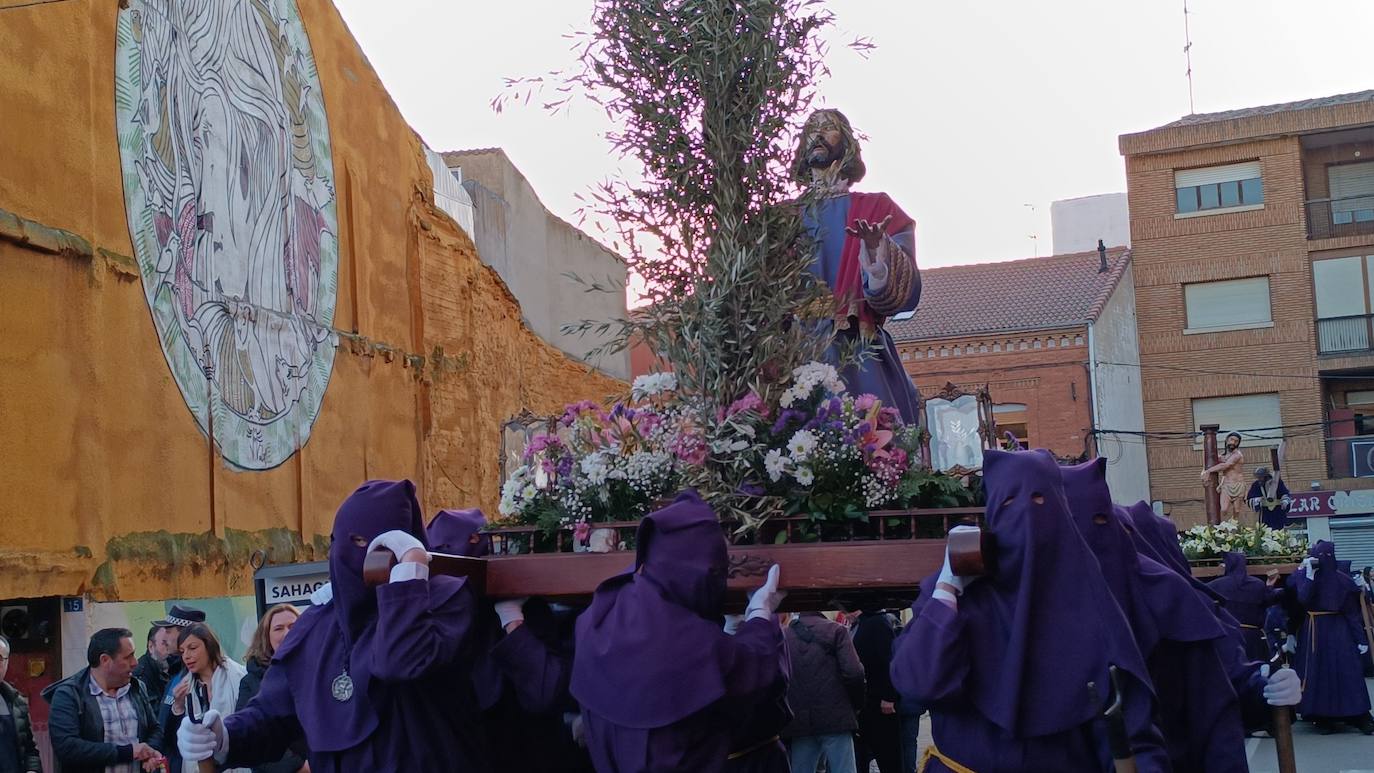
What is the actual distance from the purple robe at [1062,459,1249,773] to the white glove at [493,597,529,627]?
2065 millimetres

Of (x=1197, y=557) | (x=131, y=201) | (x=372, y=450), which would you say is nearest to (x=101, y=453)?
(x=131, y=201)

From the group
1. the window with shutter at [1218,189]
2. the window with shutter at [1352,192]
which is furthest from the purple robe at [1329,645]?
the window with shutter at [1352,192]

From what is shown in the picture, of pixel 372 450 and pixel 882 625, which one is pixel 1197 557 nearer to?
pixel 882 625

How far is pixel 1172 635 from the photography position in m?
5.44

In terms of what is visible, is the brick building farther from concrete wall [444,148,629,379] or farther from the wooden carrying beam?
the wooden carrying beam

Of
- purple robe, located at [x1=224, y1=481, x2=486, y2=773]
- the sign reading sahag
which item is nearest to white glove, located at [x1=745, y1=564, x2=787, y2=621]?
purple robe, located at [x1=224, y1=481, x2=486, y2=773]

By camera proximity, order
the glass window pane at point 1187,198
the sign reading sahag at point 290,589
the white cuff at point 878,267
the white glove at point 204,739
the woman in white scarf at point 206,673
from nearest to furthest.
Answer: the white glove at point 204,739, the white cuff at point 878,267, the woman in white scarf at point 206,673, the sign reading sahag at point 290,589, the glass window pane at point 1187,198

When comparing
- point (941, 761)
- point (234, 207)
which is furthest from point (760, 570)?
point (234, 207)

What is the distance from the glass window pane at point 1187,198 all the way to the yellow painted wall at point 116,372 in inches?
1176

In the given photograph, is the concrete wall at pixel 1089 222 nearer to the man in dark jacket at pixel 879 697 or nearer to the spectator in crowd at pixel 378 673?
the man in dark jacket at pixel 879 697

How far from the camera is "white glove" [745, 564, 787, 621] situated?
5332mm

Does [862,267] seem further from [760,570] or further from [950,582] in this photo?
[950,582]

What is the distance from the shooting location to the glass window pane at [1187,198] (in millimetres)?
43500

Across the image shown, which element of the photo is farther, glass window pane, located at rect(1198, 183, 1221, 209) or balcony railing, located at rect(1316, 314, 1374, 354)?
glass window pane, located at rect(1198, 183, 1221, 209)
